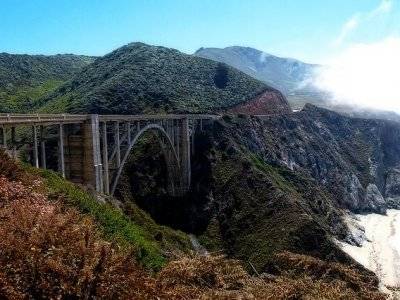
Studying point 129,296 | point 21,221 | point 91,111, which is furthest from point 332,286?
point 91,111

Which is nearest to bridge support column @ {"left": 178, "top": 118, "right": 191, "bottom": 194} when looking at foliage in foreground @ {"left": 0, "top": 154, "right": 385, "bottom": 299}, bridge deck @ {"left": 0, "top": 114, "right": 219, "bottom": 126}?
bridge deck @ {"left": 0, "top": 114, "right": 219, "bottom": 126}

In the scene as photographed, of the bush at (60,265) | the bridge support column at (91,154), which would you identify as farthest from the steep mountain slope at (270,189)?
the bush at (60,265)

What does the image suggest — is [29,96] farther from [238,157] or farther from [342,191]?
[342,191]

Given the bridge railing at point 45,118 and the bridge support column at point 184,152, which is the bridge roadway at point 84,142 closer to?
the bridge railing at point 45,118

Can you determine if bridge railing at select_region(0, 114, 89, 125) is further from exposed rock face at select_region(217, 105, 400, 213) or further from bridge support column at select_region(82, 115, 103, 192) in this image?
exposed rock face at select_region(217, 105, 400, 213)

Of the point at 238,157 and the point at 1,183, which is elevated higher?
the point at 1,183

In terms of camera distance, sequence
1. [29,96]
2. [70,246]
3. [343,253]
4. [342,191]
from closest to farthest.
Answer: [70,246] → [343,253] → [342,191] → [29,96]
